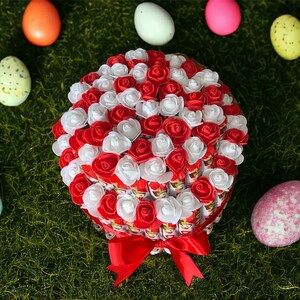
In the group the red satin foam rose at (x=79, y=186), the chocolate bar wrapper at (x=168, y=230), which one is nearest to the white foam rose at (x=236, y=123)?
the chocolate bar wrapper at (x=168, y=230)

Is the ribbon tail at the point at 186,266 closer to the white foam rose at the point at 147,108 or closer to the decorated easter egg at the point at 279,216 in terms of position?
the decorated easter egg at the point at 279,216

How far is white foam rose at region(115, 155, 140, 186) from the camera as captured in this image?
4.09 ft

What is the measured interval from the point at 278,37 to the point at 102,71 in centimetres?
65

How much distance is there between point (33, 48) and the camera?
191cm

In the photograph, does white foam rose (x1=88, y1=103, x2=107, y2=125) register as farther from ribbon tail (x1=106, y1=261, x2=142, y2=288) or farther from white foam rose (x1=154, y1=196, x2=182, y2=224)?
ribbon tail (x1=106, y1=261, x2=142, y2=288)

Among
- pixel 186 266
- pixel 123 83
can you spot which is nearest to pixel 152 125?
pixel 123 83

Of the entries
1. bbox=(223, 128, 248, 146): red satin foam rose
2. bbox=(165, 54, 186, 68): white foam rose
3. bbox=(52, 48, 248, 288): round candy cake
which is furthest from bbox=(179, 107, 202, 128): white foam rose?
bbox=(165, 54, 186, 68): white foam rose

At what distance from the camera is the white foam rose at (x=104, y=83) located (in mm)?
1421

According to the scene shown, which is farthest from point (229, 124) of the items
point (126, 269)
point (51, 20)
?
point (51, 20)

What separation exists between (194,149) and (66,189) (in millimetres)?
598

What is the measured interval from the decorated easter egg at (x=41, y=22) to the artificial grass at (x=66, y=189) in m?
0.08

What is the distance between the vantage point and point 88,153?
1301mm

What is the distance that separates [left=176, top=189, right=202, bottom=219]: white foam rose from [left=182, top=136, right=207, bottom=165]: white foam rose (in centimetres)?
9

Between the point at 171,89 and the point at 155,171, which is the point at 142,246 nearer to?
the point at 155,171
